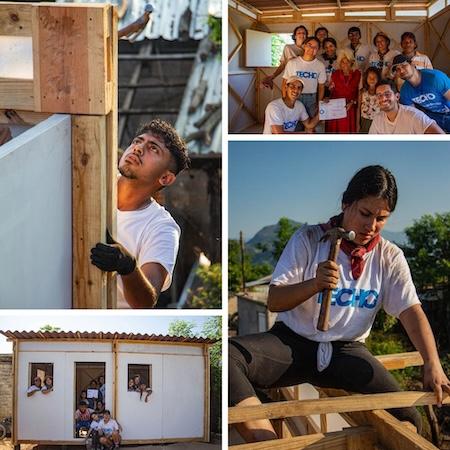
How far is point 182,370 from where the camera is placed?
246 centimetres

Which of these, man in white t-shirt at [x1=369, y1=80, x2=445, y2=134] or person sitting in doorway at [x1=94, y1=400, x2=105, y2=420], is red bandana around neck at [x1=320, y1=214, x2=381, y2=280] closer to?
man in white t-shirt at [x1=369, y1=80, x2=445, y2=134]

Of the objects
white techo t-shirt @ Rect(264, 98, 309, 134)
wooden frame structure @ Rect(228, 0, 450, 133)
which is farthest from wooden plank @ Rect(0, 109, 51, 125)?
white techo t-shirt @ Rect(264, 98, 309, 134)

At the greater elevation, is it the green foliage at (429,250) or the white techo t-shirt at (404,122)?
the white techo t-shirt at (404,122)

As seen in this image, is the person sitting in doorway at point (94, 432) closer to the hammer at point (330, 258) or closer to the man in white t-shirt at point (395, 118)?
the hammer at point (330, 258)

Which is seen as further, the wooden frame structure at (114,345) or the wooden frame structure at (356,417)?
the wooden frame structure at (114,345)

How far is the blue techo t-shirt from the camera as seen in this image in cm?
248

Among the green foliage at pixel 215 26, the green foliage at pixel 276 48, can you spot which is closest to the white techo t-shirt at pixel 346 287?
the green foliage at pixel 276 48

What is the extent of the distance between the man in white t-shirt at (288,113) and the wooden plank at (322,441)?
0.93 m

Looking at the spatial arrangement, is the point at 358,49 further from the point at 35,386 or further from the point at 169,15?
the point at 35,386

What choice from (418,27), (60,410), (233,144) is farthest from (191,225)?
(418,27)

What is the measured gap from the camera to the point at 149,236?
2365 millimetres

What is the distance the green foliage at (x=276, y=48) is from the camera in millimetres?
2459

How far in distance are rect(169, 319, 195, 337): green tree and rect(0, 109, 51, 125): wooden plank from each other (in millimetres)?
743

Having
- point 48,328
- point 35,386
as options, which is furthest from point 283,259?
point 35,386
